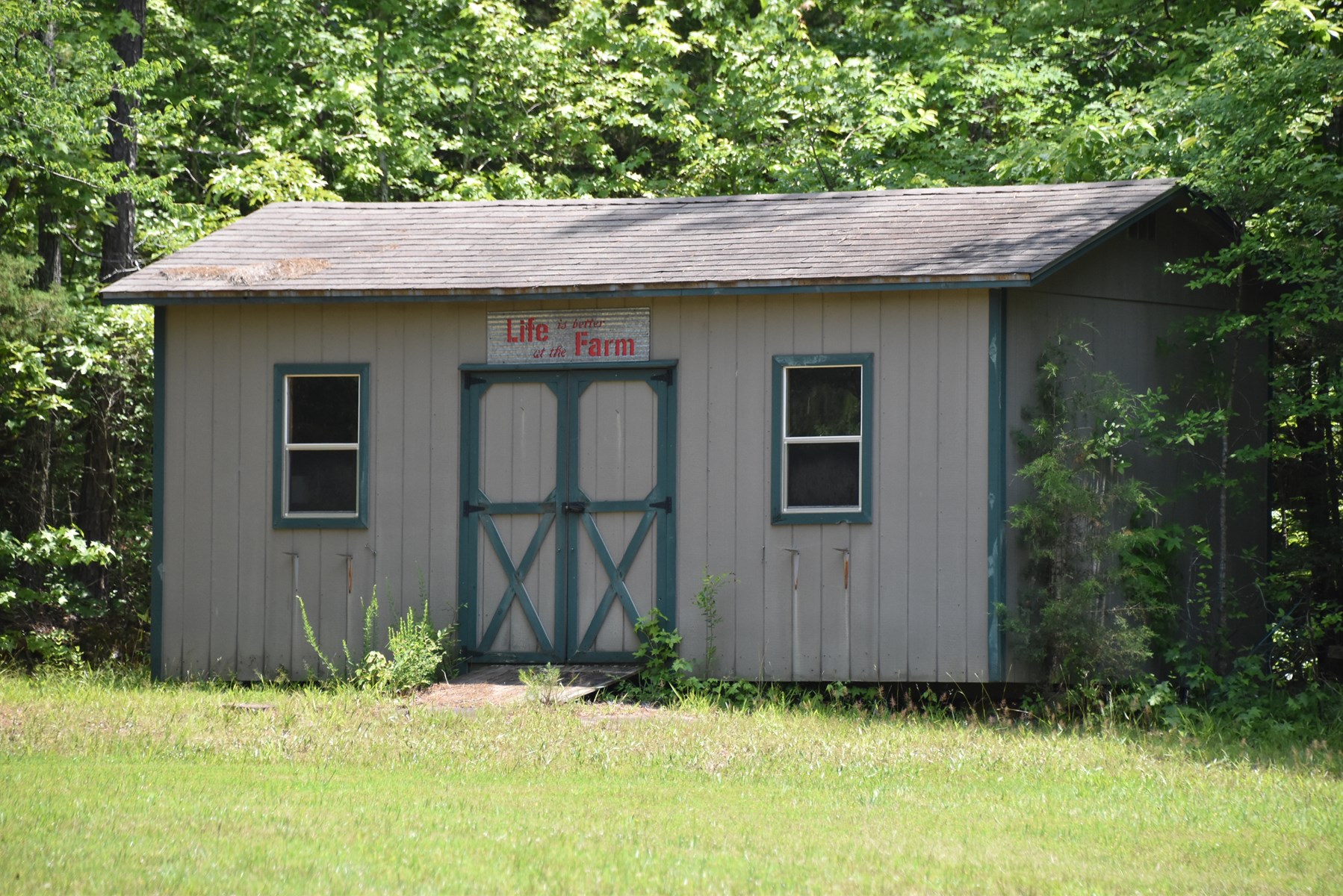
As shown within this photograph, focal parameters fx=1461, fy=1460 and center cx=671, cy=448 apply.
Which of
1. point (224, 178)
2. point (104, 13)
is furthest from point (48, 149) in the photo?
point (104, 13)

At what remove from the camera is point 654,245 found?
1225 cm

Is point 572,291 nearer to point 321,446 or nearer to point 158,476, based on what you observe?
point 321,446

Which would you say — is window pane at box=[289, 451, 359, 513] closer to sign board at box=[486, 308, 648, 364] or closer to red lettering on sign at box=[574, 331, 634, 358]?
sign board at box=[486, 308, 648, 364]

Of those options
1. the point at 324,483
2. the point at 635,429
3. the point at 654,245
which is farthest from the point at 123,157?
the point at 635,429

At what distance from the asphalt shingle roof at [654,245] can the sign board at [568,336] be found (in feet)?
1.11

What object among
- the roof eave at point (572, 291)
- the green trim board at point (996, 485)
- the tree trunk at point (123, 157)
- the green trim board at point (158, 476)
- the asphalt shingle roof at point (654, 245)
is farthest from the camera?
the tree trunk at point (123, 157)

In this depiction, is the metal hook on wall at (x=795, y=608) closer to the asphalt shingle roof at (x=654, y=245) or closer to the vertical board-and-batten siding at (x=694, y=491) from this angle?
the vertical board-and-batten siding at (x=694, y=491)

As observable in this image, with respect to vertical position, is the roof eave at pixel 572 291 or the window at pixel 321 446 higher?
the roof eave at pixel 572 291

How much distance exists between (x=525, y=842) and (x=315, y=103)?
15760 millimetres

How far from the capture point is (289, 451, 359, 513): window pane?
39.1 feet

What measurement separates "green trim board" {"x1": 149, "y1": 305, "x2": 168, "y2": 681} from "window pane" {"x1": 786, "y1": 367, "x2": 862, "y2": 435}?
516cm

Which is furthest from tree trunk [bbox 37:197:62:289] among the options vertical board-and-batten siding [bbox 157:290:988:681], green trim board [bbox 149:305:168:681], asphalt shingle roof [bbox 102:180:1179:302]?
vertical board-and-batten siding [bbox 157:290:988:681]

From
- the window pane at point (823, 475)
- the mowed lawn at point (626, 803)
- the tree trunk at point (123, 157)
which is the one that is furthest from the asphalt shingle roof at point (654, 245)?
the tree trunk at point (123, 157)

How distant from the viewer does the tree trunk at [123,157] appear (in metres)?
16.5
